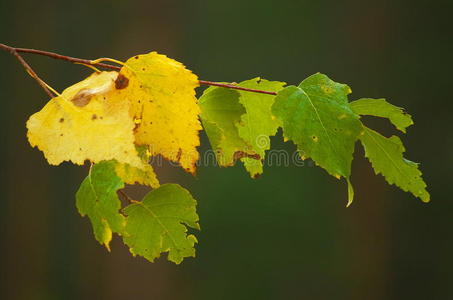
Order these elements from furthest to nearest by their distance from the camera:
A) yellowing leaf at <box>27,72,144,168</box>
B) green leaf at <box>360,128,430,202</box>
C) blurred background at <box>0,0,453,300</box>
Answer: blurred background at <box>0,0,453,300</box>, green leaf at <box>360,128,430,202</box>, yellowing leaf at <box>27,72,144,168</box>

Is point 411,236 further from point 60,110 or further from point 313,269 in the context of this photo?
point 60,110

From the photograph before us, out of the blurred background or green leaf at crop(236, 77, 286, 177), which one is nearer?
green leaf at crop(236, 77, 286, 177)

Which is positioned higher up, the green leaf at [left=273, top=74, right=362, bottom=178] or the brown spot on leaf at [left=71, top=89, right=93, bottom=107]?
the brown spot on leaf at [left=71, top=89, right=93, bottom=107]

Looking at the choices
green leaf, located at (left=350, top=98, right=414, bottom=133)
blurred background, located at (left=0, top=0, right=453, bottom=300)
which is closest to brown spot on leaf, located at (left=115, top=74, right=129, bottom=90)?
green leaf, located at (left=350, top=98, right=414, bottom=133)

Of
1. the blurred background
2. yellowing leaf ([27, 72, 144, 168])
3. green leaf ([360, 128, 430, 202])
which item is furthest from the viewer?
the blurred background

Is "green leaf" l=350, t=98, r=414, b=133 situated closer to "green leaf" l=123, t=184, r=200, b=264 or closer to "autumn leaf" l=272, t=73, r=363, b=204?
"autumn leaf" l=272, t=73, r=363, b=204

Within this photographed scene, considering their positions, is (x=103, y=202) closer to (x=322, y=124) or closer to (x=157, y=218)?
(x=157, y=218)

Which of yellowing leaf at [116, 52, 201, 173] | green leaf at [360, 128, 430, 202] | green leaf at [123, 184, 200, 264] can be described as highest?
yellowing leaf at [116, 52, 201, 173]

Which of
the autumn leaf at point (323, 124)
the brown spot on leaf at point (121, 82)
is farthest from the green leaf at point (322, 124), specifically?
the brown spot on leaf at point (121, 82)
